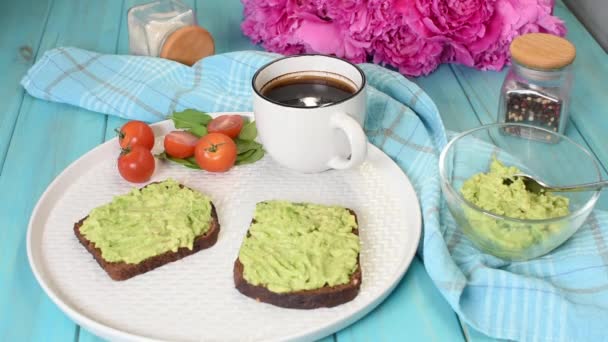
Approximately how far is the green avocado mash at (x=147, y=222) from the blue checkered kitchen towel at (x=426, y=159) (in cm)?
36

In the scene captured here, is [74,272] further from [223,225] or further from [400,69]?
[400,69]

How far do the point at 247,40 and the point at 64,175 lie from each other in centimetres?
75

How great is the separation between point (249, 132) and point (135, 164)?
248 mm

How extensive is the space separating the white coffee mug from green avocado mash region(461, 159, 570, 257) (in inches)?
8.1

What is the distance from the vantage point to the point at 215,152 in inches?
53.1

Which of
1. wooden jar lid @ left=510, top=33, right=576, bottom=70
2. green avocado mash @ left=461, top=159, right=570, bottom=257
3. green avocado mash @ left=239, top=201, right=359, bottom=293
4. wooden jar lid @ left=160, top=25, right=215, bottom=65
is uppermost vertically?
wooden jar lid @ left=510, top=33, right=576, bottom=70

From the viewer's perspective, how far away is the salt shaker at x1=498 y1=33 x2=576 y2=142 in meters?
1.36

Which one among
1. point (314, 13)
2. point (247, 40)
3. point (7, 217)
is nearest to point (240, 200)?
point (7, 217)

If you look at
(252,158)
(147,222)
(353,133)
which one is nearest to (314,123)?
(353,133)

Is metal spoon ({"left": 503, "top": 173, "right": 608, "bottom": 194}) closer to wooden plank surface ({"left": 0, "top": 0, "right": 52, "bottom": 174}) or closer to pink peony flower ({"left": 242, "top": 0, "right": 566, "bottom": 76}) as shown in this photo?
pink peony flower ({"left": 242, "top": 0, "right": 566, "bottom": 76})

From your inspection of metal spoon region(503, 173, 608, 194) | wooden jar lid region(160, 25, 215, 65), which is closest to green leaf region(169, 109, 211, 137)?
wooden jar lid region(160, 25, 215, 65)

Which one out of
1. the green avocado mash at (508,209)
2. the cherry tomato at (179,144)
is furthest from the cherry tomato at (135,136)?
the green avocado mash at (508,209)

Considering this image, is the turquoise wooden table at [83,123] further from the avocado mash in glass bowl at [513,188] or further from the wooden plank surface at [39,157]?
the avocado mash in glass bowl at [513,188]

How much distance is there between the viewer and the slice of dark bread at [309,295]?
105 centimetres
